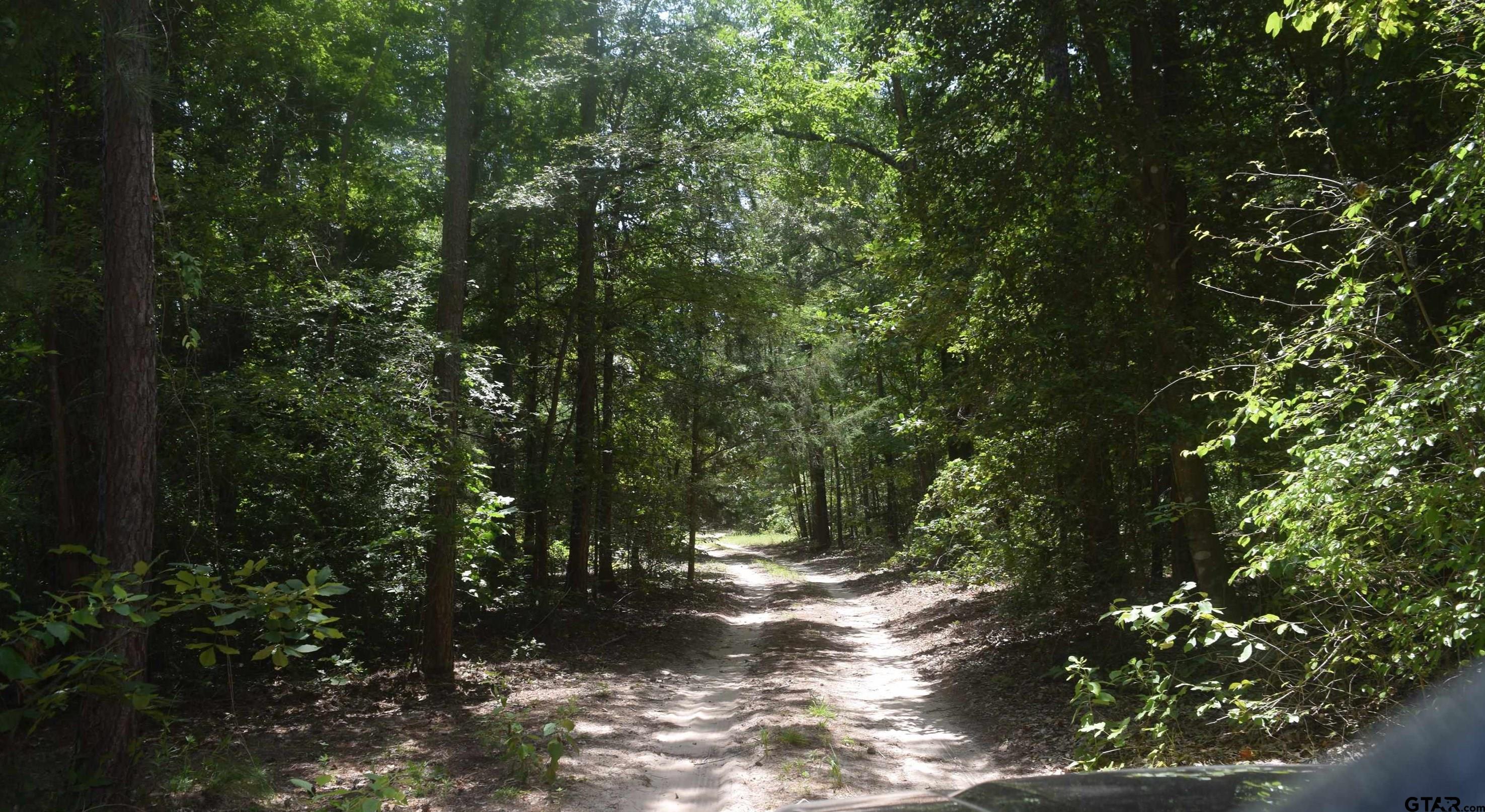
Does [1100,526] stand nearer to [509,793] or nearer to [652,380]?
[509,793]

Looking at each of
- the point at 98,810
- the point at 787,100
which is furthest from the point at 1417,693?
the point at 787,100

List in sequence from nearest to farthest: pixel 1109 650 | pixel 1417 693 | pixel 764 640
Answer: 1. pixel 1417 693
2. pixel 1109 650
3. pixel 764 640

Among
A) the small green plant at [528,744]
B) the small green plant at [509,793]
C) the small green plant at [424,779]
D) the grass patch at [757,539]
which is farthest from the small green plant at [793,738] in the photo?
the grass patch at [757,539]

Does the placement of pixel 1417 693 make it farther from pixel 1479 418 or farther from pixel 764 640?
pixel 764 640

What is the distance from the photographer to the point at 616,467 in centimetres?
1817

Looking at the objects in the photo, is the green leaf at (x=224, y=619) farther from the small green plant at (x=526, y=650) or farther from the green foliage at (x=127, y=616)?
the small green plant at (x=526, y=650)

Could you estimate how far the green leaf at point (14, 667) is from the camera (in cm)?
396

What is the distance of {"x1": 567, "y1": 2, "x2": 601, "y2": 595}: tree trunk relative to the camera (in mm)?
16141

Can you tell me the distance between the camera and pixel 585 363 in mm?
16812

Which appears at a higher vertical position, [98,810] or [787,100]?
[787,100]

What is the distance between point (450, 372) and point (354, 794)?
215 inches

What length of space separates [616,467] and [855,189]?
9873 millimetres

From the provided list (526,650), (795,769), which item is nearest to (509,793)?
(795,769)

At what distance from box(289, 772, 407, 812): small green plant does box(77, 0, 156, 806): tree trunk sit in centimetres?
127
